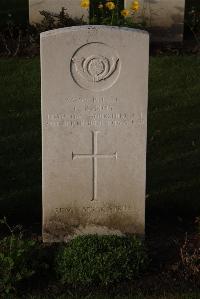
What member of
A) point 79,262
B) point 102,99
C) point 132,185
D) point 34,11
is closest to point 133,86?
point 102,99

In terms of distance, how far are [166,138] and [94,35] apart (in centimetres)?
297

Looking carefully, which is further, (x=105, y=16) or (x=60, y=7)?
(x=105, y=16)

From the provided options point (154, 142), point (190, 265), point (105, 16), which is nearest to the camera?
point (190, 265)

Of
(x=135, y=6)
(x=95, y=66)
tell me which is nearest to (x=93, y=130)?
(x=95, y=66)

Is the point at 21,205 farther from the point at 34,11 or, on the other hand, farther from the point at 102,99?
the point at 34,11

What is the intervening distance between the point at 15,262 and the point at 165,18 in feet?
21.9

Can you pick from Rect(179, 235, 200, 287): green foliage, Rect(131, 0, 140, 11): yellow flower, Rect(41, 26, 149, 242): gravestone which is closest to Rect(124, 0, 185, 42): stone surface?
Rect(131, 0, 140, 11): yellow flower

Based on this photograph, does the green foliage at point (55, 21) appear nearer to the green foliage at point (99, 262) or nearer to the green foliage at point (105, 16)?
the green foliage at point (105, 16)

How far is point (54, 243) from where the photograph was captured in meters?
5.95

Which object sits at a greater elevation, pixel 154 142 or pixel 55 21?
pixel 55 21

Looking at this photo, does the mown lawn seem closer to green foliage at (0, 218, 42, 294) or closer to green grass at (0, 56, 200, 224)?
green grass at (0, 56, 200, 224)

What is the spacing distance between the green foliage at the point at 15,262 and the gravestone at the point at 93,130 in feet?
1.67

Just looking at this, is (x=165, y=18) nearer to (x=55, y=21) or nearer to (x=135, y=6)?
(x=135, y=6)

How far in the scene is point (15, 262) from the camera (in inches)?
208
